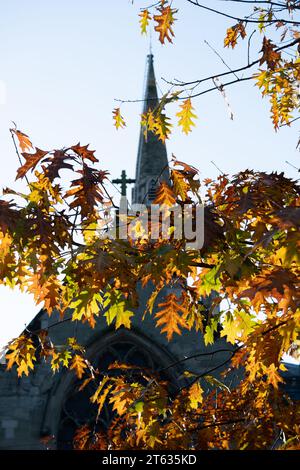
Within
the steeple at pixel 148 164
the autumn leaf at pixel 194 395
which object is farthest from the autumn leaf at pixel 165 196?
the steeple at pixel 148 164

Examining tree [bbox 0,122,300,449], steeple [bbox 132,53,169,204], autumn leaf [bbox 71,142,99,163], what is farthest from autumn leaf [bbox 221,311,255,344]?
steeple [bbox 132,53,169,204]

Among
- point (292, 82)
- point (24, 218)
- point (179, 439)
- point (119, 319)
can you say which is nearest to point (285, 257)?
point (24, 218)

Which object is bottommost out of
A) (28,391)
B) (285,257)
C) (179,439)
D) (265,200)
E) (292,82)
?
(179,439)

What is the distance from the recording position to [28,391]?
11.3 m

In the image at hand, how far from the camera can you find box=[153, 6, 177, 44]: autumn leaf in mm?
5340

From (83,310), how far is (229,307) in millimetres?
978

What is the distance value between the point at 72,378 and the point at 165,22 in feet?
24.5

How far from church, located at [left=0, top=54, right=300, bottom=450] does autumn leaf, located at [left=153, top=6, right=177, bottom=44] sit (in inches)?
211

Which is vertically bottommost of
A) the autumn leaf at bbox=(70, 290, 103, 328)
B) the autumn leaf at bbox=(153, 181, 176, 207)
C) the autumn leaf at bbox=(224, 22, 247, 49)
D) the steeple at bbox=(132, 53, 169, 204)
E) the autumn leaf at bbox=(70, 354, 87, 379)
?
the autumn leaf at bbox=(70, 290, 103, 328)

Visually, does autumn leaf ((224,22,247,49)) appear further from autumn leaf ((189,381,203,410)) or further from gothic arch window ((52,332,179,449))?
gothic arch window ((52,332,179,449))

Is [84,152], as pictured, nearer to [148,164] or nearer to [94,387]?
[94,387]

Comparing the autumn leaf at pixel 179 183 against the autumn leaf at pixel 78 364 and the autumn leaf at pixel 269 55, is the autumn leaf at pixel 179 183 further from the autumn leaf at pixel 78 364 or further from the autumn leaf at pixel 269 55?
the autumn leaf at pixel 78 364

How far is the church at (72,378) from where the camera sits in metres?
11.0

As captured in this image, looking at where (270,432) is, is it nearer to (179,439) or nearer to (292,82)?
(179,439)
